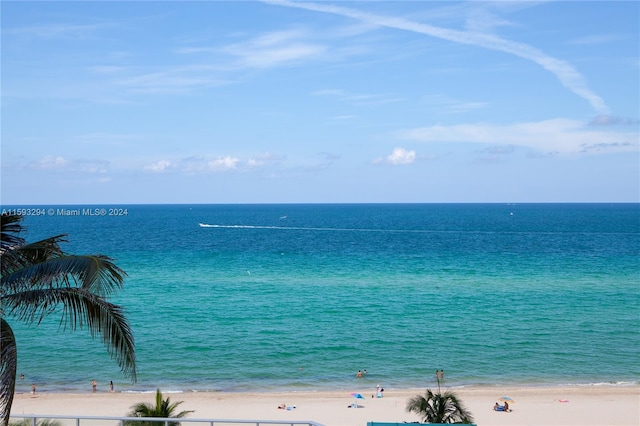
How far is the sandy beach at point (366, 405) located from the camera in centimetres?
2436

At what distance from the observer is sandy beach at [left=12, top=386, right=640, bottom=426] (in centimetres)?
2436

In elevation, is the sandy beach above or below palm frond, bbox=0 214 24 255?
below

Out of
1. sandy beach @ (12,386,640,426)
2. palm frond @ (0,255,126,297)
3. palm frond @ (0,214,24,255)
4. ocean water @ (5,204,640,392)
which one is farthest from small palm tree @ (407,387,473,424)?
ocean water @ (5,204,640,392)

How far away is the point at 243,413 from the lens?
25125 mm

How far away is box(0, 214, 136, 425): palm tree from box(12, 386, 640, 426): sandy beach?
16.3 metres

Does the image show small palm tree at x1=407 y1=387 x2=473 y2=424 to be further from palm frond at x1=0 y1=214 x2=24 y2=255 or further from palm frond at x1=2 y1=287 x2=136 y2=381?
palm frond at x1=0 y1=214 x2=24 y2=255

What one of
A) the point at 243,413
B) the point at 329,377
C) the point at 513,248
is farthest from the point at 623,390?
the point at 513,248

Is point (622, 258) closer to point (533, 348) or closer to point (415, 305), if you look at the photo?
point (415, 305)

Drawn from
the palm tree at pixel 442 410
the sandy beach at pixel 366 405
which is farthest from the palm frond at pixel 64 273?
the sandy beach at pixel 366 405

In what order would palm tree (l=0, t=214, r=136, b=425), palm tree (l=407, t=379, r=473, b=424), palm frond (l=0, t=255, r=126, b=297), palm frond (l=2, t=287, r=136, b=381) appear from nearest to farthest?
palm frond (l=0, t=255, r=126, b=297)
palm tree (l=0, t=214, r=136, b=425)
palm frond (l=2, t=287, r=136, b=381)
palm tree (l=407, t=379, r=473, b=424)

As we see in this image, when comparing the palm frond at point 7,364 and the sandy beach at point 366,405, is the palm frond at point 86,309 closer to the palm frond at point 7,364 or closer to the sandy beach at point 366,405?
the palm frond at point 7,364

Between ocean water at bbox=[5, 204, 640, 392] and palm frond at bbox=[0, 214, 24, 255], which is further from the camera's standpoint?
ocean water at bbox=[5, 204, 640, 392]

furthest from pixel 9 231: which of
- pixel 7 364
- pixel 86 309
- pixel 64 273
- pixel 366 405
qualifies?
pixel 366 405

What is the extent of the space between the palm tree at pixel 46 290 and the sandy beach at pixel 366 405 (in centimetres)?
1632
